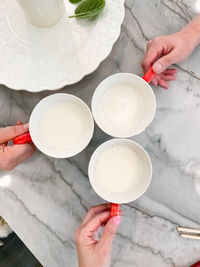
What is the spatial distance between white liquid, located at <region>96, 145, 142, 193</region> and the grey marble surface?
0.09m

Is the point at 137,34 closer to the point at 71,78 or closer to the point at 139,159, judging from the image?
the point at 71,78

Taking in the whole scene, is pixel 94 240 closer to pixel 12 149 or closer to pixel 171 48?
pixel 12 149

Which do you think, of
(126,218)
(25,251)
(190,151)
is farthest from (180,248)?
(25,251)

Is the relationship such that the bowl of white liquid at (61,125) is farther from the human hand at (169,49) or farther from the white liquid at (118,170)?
the human hand at (169,49)

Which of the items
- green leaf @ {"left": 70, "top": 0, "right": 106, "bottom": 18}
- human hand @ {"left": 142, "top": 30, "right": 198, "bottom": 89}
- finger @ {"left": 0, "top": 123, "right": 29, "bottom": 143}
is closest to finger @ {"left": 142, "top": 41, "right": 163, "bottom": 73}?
human hand @ {"left": 142, "top": 30, "right": 198, "bottom": 89}

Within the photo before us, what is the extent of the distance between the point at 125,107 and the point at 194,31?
30 cm

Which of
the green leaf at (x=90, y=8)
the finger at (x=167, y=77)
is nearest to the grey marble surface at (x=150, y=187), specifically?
the finger at (x=167, y=77)

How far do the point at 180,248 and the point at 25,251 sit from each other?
0.49m

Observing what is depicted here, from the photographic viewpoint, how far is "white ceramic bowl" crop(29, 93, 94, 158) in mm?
684

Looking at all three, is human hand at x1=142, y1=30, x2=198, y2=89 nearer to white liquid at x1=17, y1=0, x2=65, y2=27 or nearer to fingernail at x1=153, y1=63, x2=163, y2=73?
fingernail at x1=153, y1=63, x2=163, y2=73

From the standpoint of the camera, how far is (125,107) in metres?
0.71

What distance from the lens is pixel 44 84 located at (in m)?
0.72

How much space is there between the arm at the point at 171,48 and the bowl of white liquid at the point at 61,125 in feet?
0.74

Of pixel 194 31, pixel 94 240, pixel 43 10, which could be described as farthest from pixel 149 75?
pixel 94 240
